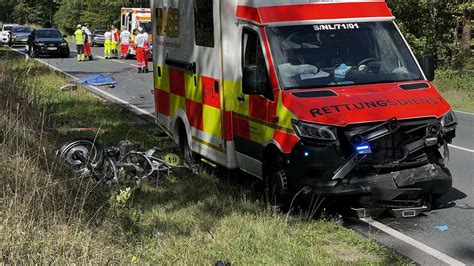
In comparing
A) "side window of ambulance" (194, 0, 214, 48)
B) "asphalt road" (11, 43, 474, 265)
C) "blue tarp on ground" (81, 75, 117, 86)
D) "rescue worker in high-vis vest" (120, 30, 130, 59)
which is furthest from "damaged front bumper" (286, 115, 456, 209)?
"rescue worker in high-vis vest" (120, 30, 130, 59)

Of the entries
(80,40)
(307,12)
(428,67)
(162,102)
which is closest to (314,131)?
(307,12)

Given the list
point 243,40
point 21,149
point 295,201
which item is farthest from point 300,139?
point 21,149

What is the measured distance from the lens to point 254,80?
6.51 metres

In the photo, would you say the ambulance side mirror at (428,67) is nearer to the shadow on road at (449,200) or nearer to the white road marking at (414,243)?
the shadow on road at (449,200)

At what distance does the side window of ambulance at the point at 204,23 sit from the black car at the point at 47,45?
27.2 meters

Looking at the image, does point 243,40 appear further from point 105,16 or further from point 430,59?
point 105,16

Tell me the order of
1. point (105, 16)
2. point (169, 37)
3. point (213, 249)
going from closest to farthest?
point (213, 249)
point (169, 37)
point (105, 16)

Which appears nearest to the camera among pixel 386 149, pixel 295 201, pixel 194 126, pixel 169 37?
pixel 386 149

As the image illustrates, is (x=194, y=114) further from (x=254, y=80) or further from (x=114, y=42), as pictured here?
(x=114, y=42)

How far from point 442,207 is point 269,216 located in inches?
81.3

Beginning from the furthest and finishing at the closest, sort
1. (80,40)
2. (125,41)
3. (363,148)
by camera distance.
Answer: (125,41) < (80,40) < (363,148)

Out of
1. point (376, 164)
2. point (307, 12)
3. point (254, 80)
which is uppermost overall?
point (307, 12)

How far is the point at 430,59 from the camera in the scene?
703cm

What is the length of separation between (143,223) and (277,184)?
4.69 feet
